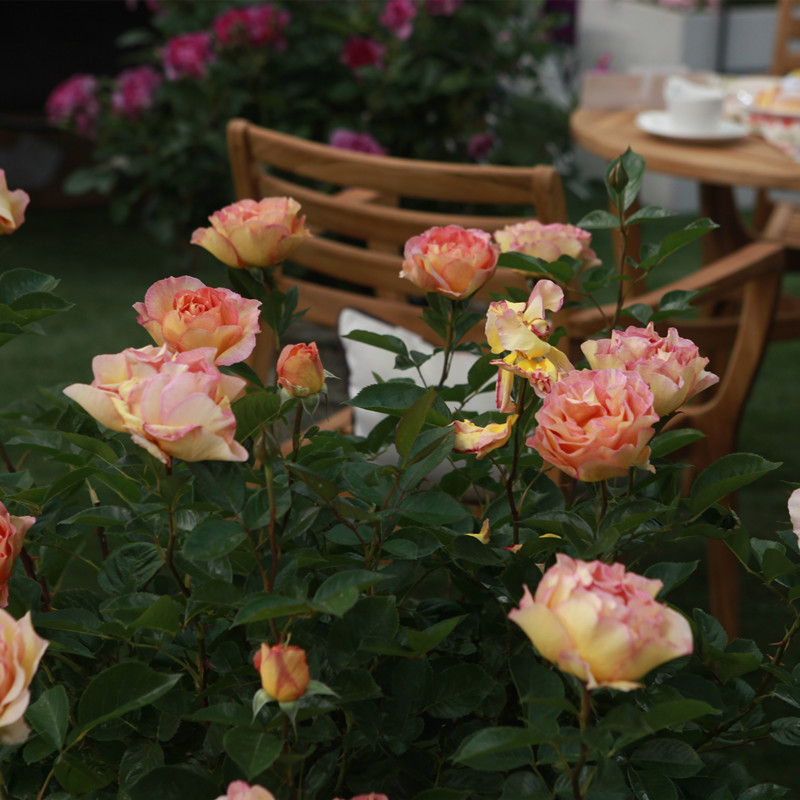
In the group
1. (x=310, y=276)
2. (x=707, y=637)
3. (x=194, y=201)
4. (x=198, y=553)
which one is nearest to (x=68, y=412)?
(x=198, y=553)

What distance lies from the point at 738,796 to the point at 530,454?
193 millimetres

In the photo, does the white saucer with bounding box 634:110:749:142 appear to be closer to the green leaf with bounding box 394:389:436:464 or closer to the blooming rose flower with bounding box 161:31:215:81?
the blooming rose flower with bounding box 161:31:215:81

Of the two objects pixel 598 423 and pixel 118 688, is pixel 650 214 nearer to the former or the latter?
pixel 598 423

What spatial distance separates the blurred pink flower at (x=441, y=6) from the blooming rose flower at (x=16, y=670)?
2627mm

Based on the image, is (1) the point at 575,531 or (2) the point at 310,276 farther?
(2) the point at 310,276

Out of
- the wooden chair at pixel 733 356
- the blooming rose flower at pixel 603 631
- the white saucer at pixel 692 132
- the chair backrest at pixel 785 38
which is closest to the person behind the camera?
the blooming rose flower at pixel 603 631

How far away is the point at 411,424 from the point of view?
45 centimetres

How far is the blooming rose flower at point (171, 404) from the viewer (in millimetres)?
367

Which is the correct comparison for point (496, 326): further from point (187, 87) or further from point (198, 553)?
point (187, 87)

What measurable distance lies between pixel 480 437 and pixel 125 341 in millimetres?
2674

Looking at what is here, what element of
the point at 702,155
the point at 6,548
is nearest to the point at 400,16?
the point at 702,155

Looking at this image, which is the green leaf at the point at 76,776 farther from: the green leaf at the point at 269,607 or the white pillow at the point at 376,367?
the white pillow at the point at 376,367

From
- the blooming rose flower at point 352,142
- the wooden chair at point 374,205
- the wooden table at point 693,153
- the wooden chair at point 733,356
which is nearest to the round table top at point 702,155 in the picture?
the wooden table at point 693,153

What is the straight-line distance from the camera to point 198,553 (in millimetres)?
383
